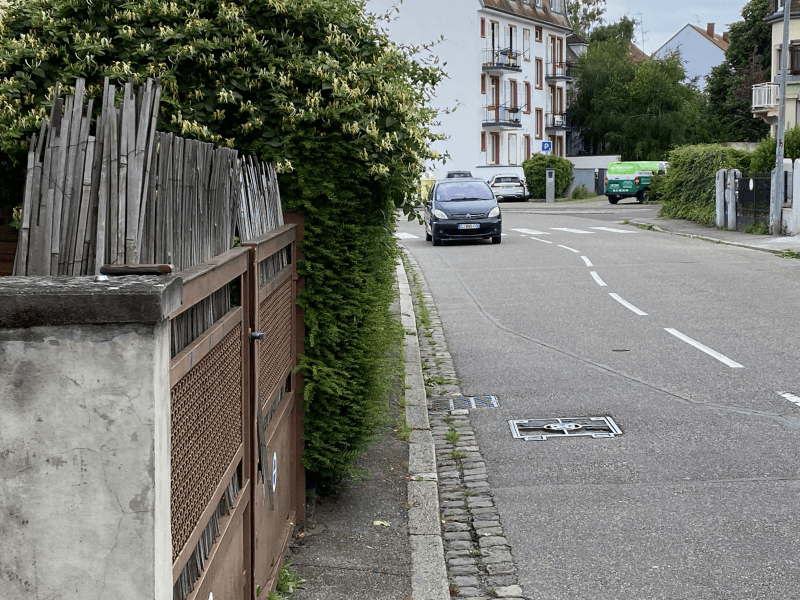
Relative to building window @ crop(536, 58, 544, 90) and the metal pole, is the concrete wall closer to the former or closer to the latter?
the metal pole

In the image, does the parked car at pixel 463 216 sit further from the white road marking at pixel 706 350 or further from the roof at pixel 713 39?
the roof at pixel 713 39

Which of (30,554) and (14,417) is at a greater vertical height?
(14,417)

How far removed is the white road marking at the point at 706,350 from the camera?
411 inches

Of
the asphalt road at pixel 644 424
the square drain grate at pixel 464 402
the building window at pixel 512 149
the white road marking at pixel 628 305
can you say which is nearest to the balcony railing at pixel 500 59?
the building window at pixel 512 149

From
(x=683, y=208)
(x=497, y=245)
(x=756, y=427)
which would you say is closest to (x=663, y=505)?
(x=756, y=427)

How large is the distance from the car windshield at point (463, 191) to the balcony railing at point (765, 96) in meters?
27.9

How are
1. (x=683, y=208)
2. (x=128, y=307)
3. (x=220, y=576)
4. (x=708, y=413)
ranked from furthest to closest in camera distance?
(x=683, y=208) → (x=708, y=413) → (x=220, y=576) → (x=128, y=307)

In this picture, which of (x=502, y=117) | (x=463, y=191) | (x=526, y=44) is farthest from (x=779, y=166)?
(x=526, y=44)

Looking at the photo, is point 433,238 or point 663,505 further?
point 433,238

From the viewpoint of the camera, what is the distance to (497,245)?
92.5 ft

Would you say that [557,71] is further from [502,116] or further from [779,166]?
[779,166]

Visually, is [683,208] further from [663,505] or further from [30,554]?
[30,554]

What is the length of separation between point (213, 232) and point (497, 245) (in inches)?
974

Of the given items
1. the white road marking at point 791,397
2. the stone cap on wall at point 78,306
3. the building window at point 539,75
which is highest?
the building window at point 539,75
